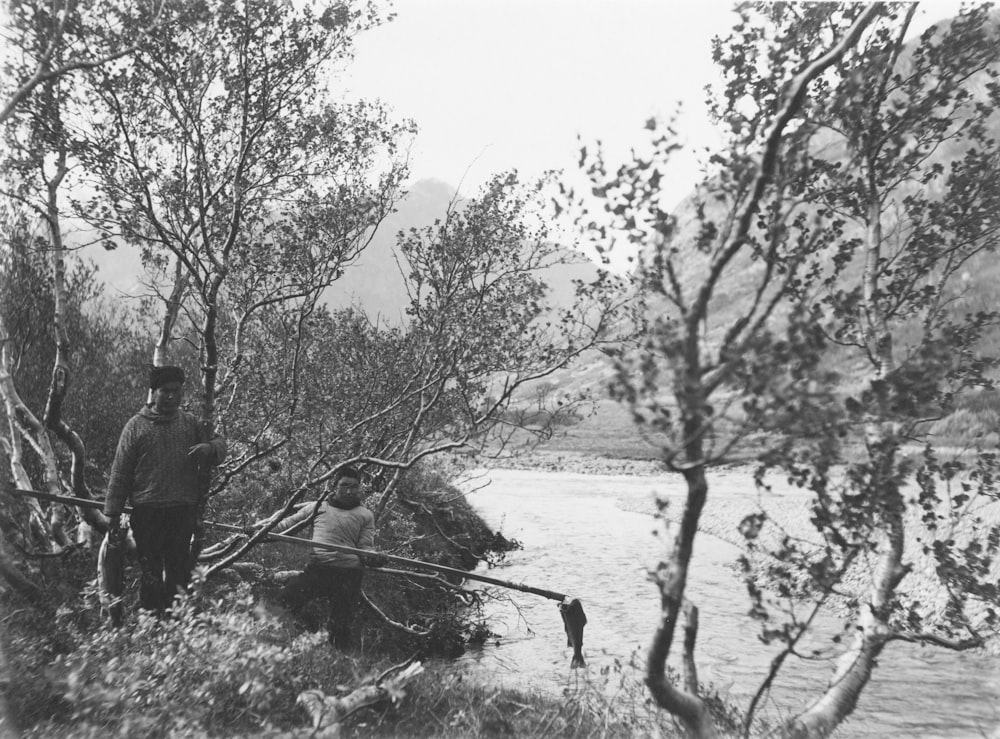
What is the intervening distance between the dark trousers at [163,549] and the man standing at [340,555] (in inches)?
79.7

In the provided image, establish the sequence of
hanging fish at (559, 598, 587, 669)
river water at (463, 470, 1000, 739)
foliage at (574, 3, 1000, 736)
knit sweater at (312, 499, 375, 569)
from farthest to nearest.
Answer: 1. river water at (463, 470, 1000, 739)
2. hanging fish at (559, 598, 587, 669)
3. knit sweater at (312, 499, 375, 569)
4. foliage at (574, 3, 1000, 736)

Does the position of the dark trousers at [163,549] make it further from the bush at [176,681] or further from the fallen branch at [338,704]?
the fallen branch at [338,704]

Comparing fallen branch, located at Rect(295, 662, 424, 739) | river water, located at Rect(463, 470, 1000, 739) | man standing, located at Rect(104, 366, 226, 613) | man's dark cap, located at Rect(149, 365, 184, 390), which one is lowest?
river water, located at Rect(463, 470, 1000, 739)

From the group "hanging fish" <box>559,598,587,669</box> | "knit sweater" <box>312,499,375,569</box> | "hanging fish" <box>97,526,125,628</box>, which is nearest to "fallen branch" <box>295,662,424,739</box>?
"hanging fish" <box>97,526,125,628</box>

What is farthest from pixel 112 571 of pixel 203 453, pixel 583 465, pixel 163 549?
pixel 583 465

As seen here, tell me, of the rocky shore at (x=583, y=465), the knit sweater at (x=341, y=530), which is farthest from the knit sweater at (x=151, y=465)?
the rocky shore at (x=583, y=465)

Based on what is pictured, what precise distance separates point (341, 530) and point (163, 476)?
290 centimetres

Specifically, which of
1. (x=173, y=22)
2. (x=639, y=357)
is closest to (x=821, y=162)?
(x=639, y=357)

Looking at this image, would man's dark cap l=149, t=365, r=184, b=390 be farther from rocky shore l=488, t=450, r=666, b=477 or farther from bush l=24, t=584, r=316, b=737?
rocky shore l=488, t=450, r=666, b=477

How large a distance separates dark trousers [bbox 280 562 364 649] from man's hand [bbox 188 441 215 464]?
296 centimetres

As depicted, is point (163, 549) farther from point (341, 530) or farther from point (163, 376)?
point (341, 530)

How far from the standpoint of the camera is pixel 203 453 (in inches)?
266

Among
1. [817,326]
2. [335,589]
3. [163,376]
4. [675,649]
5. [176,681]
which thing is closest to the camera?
[817,326]

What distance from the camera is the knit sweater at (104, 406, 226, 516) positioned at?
6.51 meters
